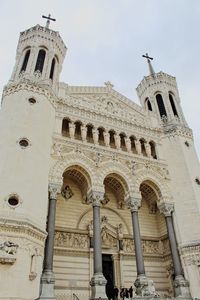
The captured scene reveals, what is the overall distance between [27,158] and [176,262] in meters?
8.98

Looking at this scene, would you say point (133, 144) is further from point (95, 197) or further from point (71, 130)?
point (95, 197)

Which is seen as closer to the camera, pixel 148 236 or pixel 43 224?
pixel 43 224

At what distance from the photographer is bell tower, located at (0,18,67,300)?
9.67 m

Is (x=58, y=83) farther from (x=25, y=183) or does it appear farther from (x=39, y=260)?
(x=39, y=260)

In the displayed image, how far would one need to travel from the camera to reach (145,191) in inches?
682

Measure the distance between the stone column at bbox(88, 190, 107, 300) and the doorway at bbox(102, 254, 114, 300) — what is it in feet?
8.92

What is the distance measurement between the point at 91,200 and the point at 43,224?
2.91 meters

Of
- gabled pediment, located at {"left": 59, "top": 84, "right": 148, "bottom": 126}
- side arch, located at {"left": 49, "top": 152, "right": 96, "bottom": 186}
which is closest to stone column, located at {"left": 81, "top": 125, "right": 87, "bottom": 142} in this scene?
side arch, located at {"left": 49, "top": 152, "right": 96, "bottom": 186}

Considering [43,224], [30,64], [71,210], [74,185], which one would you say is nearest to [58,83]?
[30,64]

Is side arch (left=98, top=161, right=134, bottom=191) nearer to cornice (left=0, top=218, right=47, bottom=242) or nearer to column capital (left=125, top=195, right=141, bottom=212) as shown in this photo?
column capital (left=125, top=195, right=141, bottom=212)

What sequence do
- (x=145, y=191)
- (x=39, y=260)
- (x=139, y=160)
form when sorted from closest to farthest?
(x=39, y=260) → (x=139, y=160) → (x=145, y=191)

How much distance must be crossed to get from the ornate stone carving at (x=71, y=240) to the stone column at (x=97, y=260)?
2012 millimetres

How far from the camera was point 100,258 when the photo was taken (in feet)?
38.8

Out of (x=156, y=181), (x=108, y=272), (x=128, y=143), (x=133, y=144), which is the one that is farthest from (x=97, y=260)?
(x=133, y=144)
